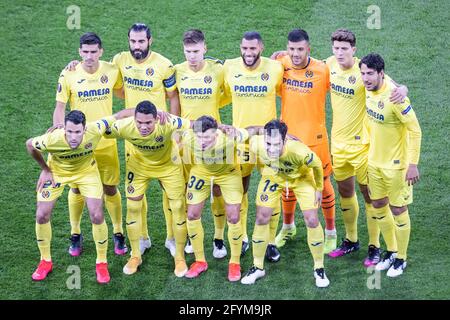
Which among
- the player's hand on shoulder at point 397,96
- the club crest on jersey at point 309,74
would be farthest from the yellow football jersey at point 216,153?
the player's hand on shoulder at point 397,96

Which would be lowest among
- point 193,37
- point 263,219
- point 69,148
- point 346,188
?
point 263,219

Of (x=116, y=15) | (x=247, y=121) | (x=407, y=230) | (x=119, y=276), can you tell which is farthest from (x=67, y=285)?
(x=116, y=15)

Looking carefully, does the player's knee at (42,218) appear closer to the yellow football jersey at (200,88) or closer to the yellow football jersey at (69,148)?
the yellow football jersey at (69,148)

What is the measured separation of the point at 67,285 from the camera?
1205 cm

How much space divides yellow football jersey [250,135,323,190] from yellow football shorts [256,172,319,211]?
60mm

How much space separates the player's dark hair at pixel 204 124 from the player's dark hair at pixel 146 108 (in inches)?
18.7

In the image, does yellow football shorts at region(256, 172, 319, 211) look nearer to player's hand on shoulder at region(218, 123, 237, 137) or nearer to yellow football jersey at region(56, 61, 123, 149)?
player's hand on shoulder at region(218, 123, 237, 137)

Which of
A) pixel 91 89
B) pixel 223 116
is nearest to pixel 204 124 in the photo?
pixel 91 89

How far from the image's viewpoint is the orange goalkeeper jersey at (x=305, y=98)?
1216 centimetres

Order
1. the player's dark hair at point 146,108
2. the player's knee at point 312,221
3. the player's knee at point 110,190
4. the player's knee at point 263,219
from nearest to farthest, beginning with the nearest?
the player's dark hair at point 146,108 → the player's knee at point 312,221 → the player's knee at point 263,219 → the player's knee at point 110,190

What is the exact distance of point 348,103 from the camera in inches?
475

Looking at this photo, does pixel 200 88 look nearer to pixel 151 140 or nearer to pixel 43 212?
pixel 151 140

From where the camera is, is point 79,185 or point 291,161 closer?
point 291,161

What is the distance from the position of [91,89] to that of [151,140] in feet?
3.41
